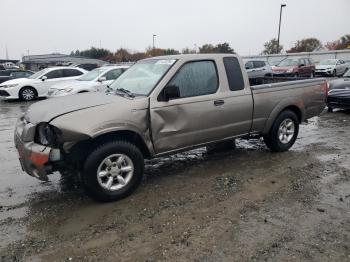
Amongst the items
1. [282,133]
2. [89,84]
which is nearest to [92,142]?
[282,133]

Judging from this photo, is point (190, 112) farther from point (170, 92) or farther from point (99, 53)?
point (99, 53)

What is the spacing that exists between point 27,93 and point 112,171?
13.7 metres

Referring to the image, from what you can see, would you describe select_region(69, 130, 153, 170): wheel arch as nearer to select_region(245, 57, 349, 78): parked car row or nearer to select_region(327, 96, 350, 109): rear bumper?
select_region(327, 96, 350, 109): rear bumper

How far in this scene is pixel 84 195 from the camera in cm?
483

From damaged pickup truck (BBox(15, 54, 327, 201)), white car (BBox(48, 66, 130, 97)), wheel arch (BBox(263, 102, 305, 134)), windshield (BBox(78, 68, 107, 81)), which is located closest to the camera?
damaged pickup truck (BBox(15, 54, 327, 201))

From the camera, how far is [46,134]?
4.26 meters

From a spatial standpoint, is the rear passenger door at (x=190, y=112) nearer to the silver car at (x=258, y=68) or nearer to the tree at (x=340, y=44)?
the silver car at (x=258, y=68)

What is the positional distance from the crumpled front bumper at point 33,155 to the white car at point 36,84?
1266cm

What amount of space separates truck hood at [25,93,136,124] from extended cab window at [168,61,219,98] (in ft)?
2.85

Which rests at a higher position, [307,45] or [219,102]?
[307,45]

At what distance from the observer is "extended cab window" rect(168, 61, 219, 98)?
16.8ft

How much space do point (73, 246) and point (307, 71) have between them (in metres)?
25.5

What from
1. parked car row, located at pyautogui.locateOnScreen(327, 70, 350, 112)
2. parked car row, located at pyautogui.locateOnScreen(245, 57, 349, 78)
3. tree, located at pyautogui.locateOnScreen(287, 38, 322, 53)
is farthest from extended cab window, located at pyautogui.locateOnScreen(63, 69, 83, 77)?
tree, located at pyautogui.locateOnScreen(287, 38, 322, 53)

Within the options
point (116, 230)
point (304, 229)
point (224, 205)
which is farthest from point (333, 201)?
point (116, 230)
